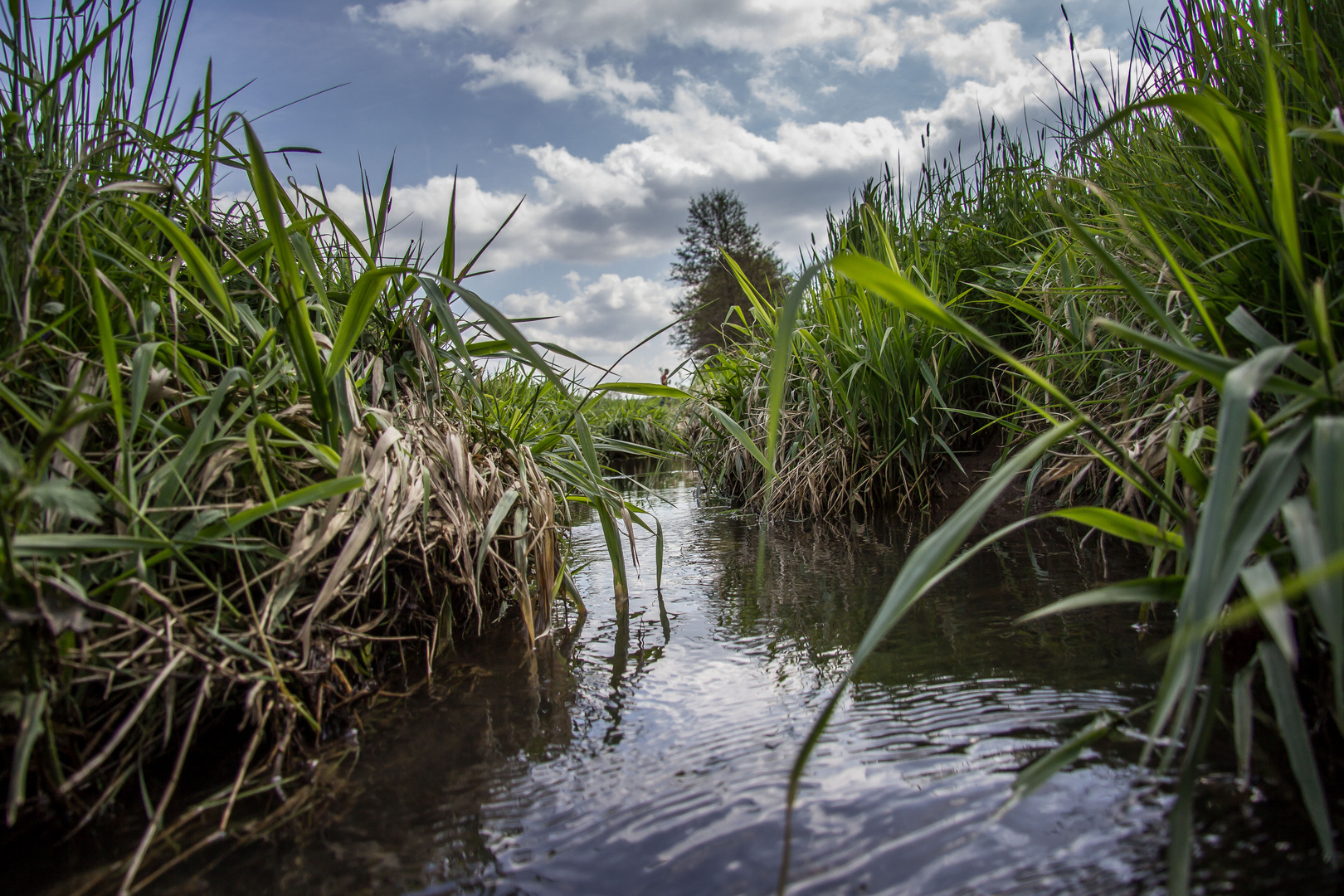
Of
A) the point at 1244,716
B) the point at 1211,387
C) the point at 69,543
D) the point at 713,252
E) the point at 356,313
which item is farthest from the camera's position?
the point at 713,252

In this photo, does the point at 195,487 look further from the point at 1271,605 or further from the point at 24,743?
the point at 1271,605

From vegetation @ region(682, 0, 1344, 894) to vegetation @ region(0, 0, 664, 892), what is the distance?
672 millimetres

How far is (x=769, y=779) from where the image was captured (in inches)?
35.9

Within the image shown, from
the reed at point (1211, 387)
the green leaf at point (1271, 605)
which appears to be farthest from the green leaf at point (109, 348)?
the green leaf at point (1271, 605)

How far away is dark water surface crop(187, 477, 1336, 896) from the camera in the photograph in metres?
0.72

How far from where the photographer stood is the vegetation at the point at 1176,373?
0.60 metres

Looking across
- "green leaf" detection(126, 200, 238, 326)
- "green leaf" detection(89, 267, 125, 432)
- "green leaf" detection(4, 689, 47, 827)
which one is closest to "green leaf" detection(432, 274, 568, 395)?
"green leaf" detection(126, 200, 238, 326)

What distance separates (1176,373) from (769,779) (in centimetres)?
128

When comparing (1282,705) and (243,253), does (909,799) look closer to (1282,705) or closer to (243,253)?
(1282,705)

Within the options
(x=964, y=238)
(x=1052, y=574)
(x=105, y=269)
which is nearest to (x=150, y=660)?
(x=105, y=269)

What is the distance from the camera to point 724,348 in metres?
4.28

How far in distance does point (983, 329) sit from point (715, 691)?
2396 mm

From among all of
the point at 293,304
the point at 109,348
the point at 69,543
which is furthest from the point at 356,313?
the point at 69,543

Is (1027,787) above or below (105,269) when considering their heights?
below
